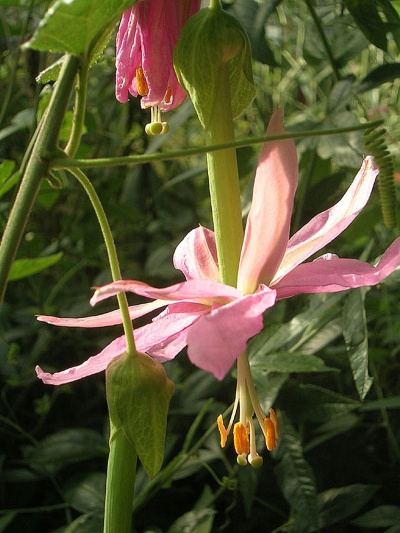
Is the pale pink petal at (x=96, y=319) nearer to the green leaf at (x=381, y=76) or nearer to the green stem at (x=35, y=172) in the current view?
the green stem at (x=35, y=172)

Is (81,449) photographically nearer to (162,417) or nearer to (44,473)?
(44,473)

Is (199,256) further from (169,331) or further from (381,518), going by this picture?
(381,518)

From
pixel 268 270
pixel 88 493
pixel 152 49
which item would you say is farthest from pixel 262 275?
pixel 88 493

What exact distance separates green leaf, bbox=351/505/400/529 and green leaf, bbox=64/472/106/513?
189 millimetres

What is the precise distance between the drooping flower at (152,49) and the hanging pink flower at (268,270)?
0.07 metres

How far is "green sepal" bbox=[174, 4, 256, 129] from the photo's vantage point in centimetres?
28

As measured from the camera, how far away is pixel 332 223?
12.0 inches

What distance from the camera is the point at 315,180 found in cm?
68

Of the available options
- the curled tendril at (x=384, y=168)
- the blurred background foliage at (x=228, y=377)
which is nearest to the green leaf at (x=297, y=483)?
the blurred background foliage at (x=228, y=377)

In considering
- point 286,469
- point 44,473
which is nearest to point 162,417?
point 286,469

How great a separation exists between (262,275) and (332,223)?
0.13ft

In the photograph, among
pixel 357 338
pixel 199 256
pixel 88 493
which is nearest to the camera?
pixel 199 256

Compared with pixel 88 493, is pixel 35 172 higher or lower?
higher

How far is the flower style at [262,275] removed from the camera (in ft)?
0.86
